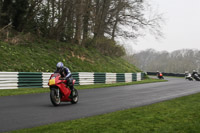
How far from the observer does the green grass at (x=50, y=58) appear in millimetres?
19017

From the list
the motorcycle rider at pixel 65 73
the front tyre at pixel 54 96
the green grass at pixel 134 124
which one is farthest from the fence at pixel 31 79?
the green grass at pixel 134 124

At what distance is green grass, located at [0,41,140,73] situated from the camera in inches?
749

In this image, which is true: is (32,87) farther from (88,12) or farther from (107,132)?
(88,12)

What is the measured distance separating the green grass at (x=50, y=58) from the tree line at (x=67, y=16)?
1475 millimetres

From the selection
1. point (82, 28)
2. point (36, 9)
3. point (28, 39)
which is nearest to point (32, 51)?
point (28, 39)

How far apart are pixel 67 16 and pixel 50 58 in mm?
5495

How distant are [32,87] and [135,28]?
26.2 metres

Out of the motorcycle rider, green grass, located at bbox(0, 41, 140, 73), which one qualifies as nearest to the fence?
green grass, located at bbox(0, 41, 140, 73)

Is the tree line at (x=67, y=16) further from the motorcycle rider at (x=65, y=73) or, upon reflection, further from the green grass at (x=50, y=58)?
the motorcycle rider at (x=65, y=73)

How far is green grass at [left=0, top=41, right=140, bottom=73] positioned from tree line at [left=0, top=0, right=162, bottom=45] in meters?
1.47

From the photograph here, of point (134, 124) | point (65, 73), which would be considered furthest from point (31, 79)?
point (134, 124)

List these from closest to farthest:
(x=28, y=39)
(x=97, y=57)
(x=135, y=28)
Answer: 1. (x=28, y=39)
2. (x=97, y=57)
3. (x=135, y=28)

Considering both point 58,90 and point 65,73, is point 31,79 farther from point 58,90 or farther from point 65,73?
point 58,90

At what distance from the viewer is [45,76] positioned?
1697 cm
